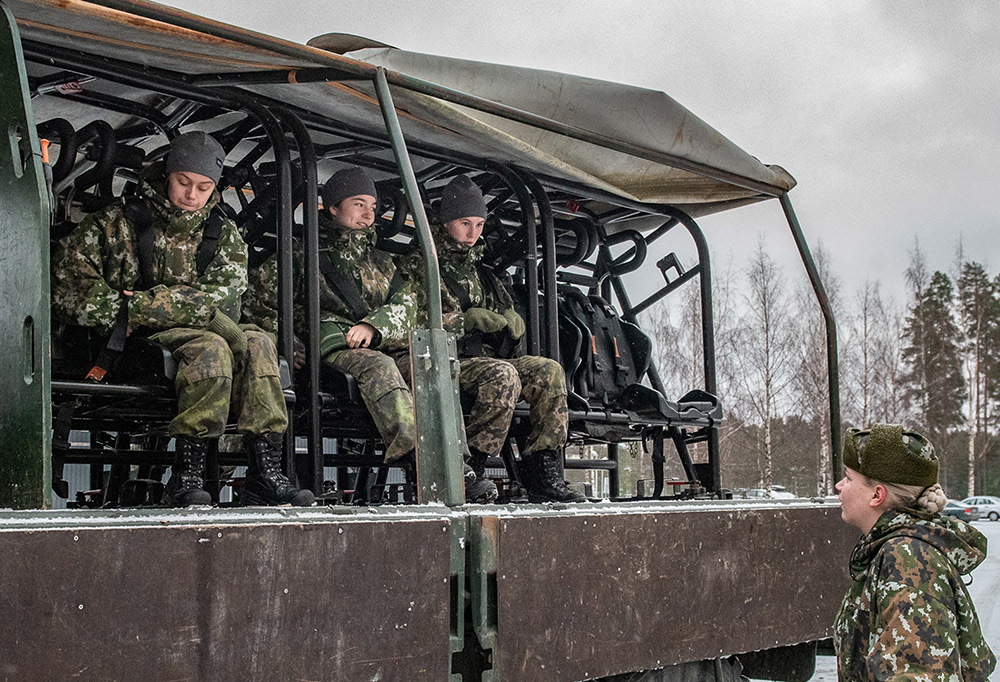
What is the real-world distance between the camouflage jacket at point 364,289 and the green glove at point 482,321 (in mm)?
305

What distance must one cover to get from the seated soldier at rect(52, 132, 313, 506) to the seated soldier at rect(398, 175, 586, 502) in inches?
39.4

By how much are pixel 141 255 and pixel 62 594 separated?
1.81m

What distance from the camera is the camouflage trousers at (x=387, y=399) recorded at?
3.97 metres

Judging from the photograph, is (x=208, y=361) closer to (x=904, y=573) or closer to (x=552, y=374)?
(x=552, y=374)

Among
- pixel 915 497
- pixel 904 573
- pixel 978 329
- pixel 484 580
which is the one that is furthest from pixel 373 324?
pixel 978 329

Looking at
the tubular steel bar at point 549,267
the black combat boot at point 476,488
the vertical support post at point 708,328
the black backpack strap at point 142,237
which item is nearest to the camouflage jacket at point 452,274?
the tubular steel bar at point 549,267

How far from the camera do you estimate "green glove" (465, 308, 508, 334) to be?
5020 mm

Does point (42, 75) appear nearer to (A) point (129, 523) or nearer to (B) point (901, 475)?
(A) point (129, 523)

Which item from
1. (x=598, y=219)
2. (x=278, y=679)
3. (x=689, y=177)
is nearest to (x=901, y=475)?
(x=278, y=679)

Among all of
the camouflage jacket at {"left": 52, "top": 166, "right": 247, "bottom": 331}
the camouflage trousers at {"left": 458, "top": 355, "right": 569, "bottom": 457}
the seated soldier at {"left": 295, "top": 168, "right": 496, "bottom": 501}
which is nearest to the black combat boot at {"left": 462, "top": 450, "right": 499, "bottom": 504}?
the seated soldier at {"left": 295, "top": 168, "right": 496, "bottom": 501}

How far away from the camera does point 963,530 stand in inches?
92.0

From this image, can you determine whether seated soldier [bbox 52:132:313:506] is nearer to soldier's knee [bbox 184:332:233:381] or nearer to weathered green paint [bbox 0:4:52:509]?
soldier's knee [bbox 184:332:233:381]

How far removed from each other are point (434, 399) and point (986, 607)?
297 inches

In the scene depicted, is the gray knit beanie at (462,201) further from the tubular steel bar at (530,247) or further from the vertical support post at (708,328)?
the vertical support post at (708,328)
